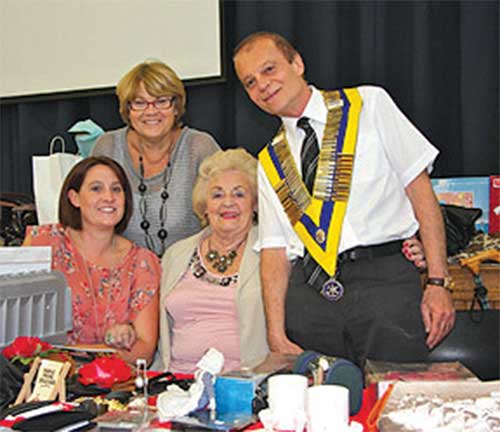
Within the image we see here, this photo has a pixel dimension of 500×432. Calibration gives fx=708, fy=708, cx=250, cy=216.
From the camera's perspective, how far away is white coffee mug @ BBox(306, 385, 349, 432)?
1.04 m

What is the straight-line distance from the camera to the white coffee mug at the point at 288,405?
1.08 m

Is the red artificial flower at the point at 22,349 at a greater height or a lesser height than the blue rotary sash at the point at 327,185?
lesser

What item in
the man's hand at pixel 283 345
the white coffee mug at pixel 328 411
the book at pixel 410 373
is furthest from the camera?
the man's hand at pixel 283 345

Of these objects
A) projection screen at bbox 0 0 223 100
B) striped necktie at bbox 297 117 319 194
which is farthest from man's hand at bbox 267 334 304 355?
projection screen at bbox 0 0 223 100

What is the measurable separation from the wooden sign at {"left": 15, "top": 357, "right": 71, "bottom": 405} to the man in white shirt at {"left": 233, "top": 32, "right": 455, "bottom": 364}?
2.37 ft

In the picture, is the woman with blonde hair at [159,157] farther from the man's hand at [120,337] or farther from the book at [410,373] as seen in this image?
the book at [410,373]

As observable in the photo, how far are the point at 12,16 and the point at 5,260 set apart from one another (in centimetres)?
258

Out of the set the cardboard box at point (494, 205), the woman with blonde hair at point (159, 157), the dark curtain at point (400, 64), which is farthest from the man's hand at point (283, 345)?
the dark curtain at point (400, 64)

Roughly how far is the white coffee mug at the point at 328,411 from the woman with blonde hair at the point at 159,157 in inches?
56.6

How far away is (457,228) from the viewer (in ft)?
7.26

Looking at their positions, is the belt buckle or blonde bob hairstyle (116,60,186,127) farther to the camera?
blonde bob hairstyle (116,60,186,127)

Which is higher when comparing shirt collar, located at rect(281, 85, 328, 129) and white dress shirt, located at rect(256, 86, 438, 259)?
shirt collar, located at rect(281, 85, 328, 129)

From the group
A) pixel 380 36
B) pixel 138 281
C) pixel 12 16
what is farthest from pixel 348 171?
pixel 12 16

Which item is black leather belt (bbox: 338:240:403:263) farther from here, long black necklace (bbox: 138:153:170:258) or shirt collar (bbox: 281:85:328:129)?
long black necklace (bbox: 138:153:170:258)
